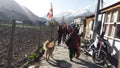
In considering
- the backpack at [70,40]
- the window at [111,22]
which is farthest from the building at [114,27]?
the backpack at [70,40]

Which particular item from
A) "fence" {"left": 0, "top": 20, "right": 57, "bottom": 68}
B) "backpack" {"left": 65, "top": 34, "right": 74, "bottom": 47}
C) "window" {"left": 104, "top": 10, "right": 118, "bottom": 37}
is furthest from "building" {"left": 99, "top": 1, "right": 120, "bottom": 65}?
"fence" {"left": 0, "top": 20, "right": 57, "bottom": 68}

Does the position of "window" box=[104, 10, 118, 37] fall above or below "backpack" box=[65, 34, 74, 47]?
above

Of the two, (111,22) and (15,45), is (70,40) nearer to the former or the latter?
(111,22)

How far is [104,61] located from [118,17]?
2837 mm

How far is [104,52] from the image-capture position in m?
11.2

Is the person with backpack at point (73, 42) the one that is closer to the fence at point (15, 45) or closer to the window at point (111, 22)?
the fence at point (15, 45)

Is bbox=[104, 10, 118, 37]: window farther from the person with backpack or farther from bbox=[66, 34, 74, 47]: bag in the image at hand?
bbox=[66, 34, 74, 47]: bag

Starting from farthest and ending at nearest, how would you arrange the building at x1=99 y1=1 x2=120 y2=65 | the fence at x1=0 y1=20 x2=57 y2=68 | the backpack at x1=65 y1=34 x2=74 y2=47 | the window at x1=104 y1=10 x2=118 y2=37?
1. the window at x1=104 y1=10 x2=118 y2=37
2. the building at x1=99 y1=1 x2=120 y2=65
3. the backpack at x1=65 y1=34 x2=74 y2=47
4. the fence at x1=0 y1=20 x2=57 y2=68

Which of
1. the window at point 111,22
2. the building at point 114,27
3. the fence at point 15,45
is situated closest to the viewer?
the fence at point 15,45

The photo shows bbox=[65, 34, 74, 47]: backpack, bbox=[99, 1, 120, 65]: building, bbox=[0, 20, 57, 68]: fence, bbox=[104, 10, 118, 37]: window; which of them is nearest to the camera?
bbox=[0, 20, 57, 68]: fence

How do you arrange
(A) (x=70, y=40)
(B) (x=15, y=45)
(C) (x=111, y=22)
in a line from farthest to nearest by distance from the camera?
(B) (x=15, y=45)
(C) (x=111, y=22)
(A) (x=70, y=40)

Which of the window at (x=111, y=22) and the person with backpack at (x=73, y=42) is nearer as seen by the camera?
the person with backpack at (x=73, y=42)

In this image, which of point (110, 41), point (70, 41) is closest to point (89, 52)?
point (110, 41)

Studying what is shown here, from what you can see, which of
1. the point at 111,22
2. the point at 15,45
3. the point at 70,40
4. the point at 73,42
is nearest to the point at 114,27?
the point at 111,22
